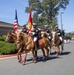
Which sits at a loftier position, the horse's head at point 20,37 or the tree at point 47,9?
the tree at point 47,9

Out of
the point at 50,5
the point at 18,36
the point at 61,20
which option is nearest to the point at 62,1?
the point at 50,5

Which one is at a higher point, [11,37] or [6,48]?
[11,37]

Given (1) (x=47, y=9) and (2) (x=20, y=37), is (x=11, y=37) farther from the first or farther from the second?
(1) (x=47, y=9)

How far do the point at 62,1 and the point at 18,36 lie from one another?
58.5m

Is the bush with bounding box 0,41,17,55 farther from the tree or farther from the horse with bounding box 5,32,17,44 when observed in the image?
the tree

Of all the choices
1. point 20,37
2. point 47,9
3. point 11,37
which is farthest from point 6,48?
point 47,9

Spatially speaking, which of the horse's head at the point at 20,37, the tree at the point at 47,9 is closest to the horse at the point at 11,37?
the horse's head at the point at 20,37

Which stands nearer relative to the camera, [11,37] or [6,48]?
[11,37]

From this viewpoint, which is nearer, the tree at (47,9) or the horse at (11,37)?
the horse at (11,37)

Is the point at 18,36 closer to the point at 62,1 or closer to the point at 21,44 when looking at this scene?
the point at 21,44

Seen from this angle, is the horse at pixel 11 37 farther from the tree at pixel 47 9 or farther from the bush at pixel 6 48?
the tree at pixel 47 9

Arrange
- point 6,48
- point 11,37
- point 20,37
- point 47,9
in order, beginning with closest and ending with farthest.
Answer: point 20,37, point 11,37, point 6,48, point 47,9

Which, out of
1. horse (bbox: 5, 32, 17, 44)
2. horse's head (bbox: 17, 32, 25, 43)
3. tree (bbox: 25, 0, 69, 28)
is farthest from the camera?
tree (bbox: 25, 0, 69, 28)

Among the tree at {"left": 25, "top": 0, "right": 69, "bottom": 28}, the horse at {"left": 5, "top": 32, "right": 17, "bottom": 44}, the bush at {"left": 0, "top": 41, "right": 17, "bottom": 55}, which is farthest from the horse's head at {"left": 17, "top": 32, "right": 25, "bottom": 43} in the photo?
the tree at {"left": 25, "top": 0, "right": 69, "bottom": 28}
